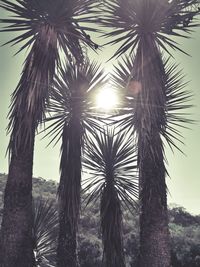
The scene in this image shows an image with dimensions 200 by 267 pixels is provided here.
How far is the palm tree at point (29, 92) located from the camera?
6660mm

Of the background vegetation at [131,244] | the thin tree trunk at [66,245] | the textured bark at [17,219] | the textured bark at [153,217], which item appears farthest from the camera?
the background vegetation at [131,244]

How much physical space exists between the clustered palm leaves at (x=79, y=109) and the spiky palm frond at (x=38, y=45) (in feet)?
0.06

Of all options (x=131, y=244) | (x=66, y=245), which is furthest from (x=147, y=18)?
(x=131, y=244)

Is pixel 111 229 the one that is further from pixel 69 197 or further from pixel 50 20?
pixel 50 20

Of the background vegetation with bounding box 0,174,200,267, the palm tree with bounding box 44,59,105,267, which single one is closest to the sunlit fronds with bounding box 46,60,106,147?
the palm tree with bounding box 44,59,105,267

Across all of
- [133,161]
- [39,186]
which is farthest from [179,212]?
[133,161]

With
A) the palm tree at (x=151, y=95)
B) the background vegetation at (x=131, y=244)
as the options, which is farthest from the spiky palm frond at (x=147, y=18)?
the background vegetation at (x=131, y=244)

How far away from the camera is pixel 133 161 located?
14203 mm

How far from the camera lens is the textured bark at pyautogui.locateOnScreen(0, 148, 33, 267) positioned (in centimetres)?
654

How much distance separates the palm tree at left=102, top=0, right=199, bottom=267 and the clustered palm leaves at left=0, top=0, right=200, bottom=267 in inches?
0.8

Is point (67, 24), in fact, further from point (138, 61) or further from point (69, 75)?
point (69, 75)

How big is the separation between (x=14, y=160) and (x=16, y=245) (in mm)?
1460

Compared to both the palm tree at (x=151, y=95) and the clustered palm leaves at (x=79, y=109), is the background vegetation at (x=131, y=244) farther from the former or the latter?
the palm tree at (x=151, y=95)

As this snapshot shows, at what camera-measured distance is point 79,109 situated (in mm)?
11844
